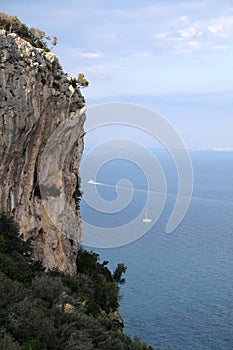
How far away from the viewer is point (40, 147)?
19.3m

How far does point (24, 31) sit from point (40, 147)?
5.75m

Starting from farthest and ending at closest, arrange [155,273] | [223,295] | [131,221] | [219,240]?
[131,221], [219,240], [155,273], [223,295]

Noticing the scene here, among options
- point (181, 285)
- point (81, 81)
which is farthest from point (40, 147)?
point (181, 285)

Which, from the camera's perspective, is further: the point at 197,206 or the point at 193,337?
the point at 197,206

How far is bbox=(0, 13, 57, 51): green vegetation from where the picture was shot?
66.0 feet

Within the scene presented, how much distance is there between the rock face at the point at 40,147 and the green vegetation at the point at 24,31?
1877mm

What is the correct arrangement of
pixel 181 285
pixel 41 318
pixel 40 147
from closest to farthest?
1. pixel 41 318
2. pixel 40 147
3. pixel 181 285

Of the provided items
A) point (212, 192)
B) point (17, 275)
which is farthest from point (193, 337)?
point (212, 192)

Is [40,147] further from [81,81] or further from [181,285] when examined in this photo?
[181,285]

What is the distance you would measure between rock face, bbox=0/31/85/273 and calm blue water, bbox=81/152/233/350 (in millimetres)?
17329

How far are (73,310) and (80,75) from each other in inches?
548

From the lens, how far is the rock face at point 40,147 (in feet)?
54.3

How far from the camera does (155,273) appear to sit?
50812 millimetres

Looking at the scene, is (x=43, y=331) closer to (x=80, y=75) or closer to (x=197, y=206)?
(x=80, y=75)
